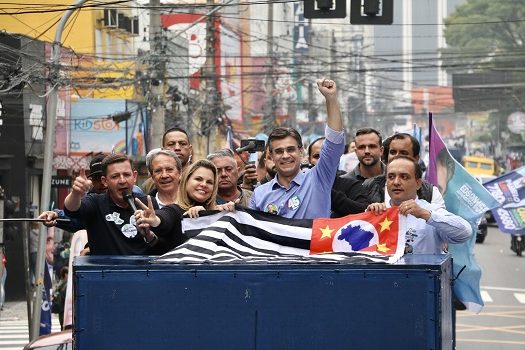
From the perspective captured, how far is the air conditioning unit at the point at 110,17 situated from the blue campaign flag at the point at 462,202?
32.8 meters

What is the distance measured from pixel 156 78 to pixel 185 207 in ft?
75.0

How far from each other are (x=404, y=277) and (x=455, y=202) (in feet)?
18.1

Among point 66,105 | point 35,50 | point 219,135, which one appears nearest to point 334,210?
point 35,50

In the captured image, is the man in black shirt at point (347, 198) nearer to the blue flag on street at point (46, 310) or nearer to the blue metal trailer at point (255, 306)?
the blue metal trailer at point (255, 306)

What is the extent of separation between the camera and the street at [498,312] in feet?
64.3

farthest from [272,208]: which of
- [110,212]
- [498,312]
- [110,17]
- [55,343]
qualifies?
[110,17]

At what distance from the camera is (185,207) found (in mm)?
8211

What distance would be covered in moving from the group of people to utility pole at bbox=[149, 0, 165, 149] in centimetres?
1976

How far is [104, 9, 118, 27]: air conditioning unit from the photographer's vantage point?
4541 centimetres

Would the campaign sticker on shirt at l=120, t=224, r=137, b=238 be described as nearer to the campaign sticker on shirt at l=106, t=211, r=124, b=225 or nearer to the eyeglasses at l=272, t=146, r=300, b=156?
the campaign sticker on shirt at l=106, t=211, r=124, b=225

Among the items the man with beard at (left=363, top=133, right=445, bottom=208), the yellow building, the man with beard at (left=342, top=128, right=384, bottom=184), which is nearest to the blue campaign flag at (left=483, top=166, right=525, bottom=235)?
the man with beard at (left=342, top=128, right=384, bottom=184)

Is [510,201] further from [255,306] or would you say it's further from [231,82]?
[231,82]

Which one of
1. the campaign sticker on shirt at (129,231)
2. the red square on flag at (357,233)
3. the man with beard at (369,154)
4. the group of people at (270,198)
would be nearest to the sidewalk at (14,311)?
the man with beard at (369,154)

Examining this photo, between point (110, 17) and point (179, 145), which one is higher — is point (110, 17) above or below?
above
